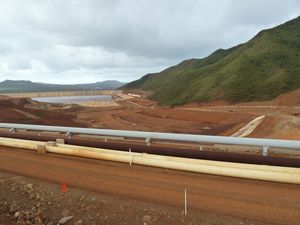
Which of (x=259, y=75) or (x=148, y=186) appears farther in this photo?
(x=259, y=75)

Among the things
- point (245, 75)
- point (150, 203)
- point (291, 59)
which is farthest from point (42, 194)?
point (291, 59)

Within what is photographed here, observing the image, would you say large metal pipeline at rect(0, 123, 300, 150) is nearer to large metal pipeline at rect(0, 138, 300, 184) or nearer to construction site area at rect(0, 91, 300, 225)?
construction site area at rect(0, 91, 300, 225)

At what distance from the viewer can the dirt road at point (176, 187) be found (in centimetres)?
506

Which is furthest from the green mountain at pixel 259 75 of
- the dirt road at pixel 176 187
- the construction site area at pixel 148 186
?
the dirt road at pixel 176 187

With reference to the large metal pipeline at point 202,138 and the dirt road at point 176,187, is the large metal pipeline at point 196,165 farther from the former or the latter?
the large metal pipeline at point 202,138

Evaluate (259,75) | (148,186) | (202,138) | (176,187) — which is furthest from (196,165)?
(259,75)

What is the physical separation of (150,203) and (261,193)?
7.67 feet

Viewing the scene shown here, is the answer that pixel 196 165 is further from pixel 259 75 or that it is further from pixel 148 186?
pixel 259 75

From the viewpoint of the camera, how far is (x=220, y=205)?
5230 millimetres

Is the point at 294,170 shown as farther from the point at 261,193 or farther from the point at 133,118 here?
the point at 133,118

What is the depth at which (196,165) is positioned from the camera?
22.9ft

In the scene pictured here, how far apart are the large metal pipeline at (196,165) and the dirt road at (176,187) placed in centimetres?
14

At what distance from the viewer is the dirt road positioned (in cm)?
506

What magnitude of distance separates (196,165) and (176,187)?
42.5 inches
